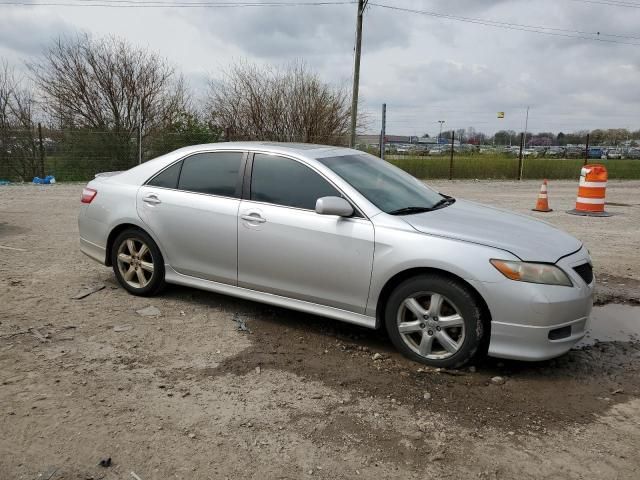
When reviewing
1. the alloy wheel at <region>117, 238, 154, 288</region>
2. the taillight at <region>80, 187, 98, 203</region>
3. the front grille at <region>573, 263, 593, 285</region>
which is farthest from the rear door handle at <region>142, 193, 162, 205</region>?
the front grille at <region>573, 263, 593, 285</region>

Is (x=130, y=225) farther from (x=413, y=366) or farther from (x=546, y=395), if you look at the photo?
(x=546, y=395)

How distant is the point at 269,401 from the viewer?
3283 millimetres

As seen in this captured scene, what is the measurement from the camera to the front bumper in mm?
3459

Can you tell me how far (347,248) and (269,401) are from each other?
1.27m

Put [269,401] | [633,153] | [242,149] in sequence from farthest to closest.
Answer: [633,153]
[242,149]
[269,401]

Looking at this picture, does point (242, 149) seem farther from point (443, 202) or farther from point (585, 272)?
point (585, 272)

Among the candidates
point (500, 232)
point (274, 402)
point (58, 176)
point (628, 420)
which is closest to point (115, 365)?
point (274, 402)

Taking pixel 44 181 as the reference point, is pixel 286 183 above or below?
above

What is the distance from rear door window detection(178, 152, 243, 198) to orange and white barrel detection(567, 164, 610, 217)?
945 centimetres

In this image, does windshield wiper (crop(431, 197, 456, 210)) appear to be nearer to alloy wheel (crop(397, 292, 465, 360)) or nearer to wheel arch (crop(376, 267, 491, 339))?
wheel arch (crop(376, 267, 491, 339))

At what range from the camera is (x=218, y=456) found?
2.70m

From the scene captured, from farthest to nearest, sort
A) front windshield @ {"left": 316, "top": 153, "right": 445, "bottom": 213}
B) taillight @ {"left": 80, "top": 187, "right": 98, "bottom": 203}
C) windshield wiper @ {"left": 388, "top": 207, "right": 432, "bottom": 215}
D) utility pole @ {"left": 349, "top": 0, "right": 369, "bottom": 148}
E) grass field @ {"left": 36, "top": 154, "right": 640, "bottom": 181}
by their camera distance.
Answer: grass field @ {"left": 36, "top": 154, "right": 640, "bottom": 181}, utility pole @ {"left": 349, "top": 0, "right": 369, "bottom": 148}, taillight @ {"left": 80, "top": 187, "right": 98, "bottom": 203}, front windshield @ {"left": 316, "top": 153, "right": 445, "bottom": 213}, windshield wiper @ {"left": 388, "top": 207, "right": 432, "bottom": 215}

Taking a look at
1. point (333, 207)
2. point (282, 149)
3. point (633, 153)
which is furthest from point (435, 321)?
point (633, 153)

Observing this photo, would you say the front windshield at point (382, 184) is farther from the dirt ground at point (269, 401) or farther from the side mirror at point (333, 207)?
the dirt ground at point (269, 401)
